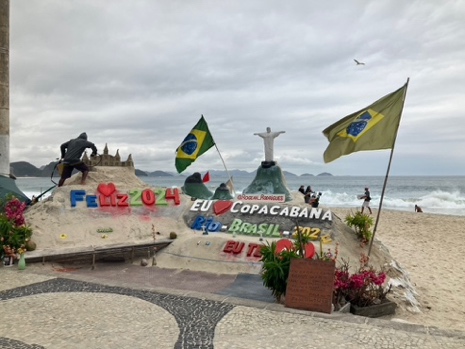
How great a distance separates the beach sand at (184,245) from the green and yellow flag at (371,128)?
10.4ft

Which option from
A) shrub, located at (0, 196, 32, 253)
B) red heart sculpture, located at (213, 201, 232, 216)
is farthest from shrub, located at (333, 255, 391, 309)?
shrub, located at (0, 196, 32, 253)

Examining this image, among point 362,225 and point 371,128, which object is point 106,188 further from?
point 371,128

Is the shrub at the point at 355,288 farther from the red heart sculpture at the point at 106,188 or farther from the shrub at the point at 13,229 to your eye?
the red heart sculpture at the point at 106,188

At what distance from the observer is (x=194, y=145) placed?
1552 centimetres

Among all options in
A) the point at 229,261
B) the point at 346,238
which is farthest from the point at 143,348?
the point at 346,238

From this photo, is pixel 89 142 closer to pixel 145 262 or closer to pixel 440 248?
pixel 145 262

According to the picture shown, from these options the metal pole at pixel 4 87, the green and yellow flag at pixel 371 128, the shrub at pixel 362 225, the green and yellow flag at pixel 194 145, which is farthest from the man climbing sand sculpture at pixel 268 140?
the metal pole at pixel 4 87

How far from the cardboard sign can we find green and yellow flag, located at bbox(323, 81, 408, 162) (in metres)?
3.17

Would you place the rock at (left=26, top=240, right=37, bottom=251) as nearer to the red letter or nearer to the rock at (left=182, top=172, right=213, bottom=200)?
the red letter

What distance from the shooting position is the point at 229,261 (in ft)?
36.0

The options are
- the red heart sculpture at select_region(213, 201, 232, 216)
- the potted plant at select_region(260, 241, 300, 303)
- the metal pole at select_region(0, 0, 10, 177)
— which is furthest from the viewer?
the metal pole at select_region(0, 0, 10, 177)

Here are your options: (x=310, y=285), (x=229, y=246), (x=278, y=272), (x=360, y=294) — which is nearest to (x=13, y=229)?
(x=229, y=246)

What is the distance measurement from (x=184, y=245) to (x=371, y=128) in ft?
19.7

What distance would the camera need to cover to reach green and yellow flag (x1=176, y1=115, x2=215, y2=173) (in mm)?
15359
